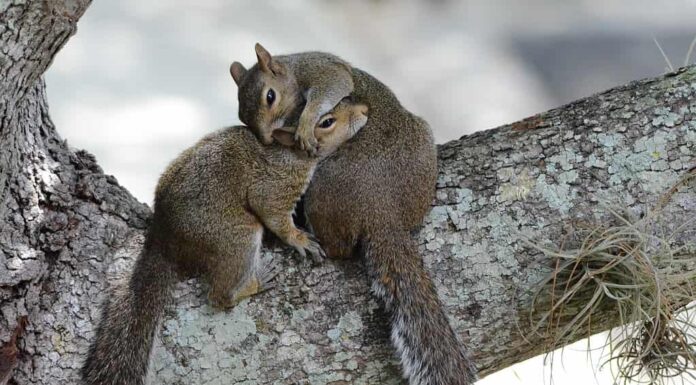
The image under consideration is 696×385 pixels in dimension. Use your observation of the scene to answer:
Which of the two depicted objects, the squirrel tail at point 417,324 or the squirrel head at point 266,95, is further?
the squirrel head at point 266,95

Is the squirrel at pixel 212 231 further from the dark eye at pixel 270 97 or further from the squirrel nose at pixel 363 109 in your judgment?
the dark eye at pixel 270 97

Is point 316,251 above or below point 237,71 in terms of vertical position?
below

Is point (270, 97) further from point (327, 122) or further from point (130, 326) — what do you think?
point (130, 326)

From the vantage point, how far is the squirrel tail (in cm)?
217

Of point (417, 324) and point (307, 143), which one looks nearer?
point (417, 324)

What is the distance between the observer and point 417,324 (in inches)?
86.1

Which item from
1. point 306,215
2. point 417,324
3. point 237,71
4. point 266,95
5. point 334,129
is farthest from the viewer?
point 237,71

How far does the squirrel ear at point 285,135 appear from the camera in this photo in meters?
2.48

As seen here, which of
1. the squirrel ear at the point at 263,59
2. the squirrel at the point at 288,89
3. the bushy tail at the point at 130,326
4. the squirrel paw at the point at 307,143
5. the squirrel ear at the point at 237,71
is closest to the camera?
the bushy tail at the point at 130,326

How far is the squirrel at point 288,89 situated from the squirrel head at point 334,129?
21 millimetres

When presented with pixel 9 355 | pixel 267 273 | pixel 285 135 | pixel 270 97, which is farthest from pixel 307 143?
pixel 9 355

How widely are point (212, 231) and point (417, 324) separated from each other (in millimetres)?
538

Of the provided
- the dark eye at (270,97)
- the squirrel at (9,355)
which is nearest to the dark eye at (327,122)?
the dark eye at (270,97)

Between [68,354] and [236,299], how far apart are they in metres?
0.39
